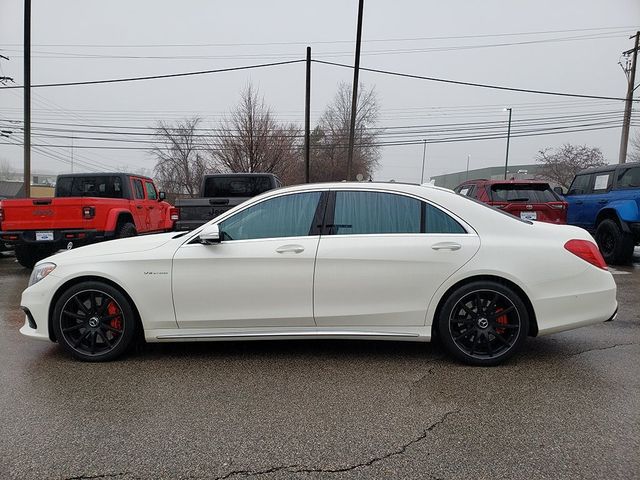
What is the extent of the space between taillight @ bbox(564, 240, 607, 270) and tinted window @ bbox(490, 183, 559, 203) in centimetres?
590

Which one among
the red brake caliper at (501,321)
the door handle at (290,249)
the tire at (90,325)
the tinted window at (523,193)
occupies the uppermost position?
the tinted window at (523,193)

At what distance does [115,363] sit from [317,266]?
1937 mm

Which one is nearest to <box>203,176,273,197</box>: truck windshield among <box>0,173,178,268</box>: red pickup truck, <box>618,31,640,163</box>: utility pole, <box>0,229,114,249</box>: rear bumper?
<box>0,173,178,268</box>: red pickup truck

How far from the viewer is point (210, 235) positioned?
3.95 m

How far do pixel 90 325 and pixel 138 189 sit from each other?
729cm

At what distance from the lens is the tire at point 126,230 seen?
9312mm

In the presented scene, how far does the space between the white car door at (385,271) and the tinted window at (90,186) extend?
25.7 ft

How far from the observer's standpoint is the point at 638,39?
2509cm

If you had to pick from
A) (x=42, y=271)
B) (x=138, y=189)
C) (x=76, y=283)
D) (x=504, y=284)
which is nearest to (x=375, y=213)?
(x=504, y=284)

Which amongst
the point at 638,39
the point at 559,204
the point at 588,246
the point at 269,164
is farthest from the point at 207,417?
the point at 638,39

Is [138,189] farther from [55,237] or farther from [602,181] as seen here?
[602,181]

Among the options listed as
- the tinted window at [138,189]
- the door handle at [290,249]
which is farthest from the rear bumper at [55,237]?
the door handle at [290,249]

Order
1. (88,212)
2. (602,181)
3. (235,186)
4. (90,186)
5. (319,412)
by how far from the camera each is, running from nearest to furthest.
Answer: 1. (319,412)
2. (88,212)
3. (602,181)
4. (235,186)
5. (90,186)

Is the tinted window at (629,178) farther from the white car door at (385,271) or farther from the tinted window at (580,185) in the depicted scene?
the white car door at (385,271)
